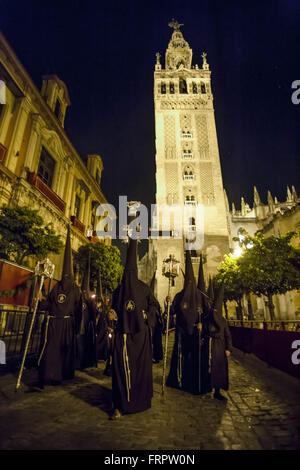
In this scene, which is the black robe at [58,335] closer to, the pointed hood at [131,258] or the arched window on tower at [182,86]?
the pointed hood at [131,258]

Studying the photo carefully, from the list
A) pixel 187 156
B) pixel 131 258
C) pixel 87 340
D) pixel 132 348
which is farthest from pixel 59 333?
pixel 187 156

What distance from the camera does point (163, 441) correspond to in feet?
9.28

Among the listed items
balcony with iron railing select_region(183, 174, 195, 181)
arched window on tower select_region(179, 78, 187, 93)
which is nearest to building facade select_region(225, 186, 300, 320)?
balcony with iron railing select_region(183, 174, 195, 181)

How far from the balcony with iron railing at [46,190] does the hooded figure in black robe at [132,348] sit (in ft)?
39.2

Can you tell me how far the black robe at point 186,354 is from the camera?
211 inches

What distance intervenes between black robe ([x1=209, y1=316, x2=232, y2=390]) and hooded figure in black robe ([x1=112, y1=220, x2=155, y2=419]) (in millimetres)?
1655

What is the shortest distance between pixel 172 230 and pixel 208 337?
2912 centimetres

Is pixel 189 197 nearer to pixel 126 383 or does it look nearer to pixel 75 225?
pixel 75 225

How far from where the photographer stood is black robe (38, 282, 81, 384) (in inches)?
198

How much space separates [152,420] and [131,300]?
175 centimetres

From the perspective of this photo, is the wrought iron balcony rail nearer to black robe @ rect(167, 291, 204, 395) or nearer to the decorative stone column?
the decorative stone column

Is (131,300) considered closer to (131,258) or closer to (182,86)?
(131,258)

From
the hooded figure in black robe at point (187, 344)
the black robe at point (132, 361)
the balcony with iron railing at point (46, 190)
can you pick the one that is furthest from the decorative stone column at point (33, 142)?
the black robe at point (132, 361)
